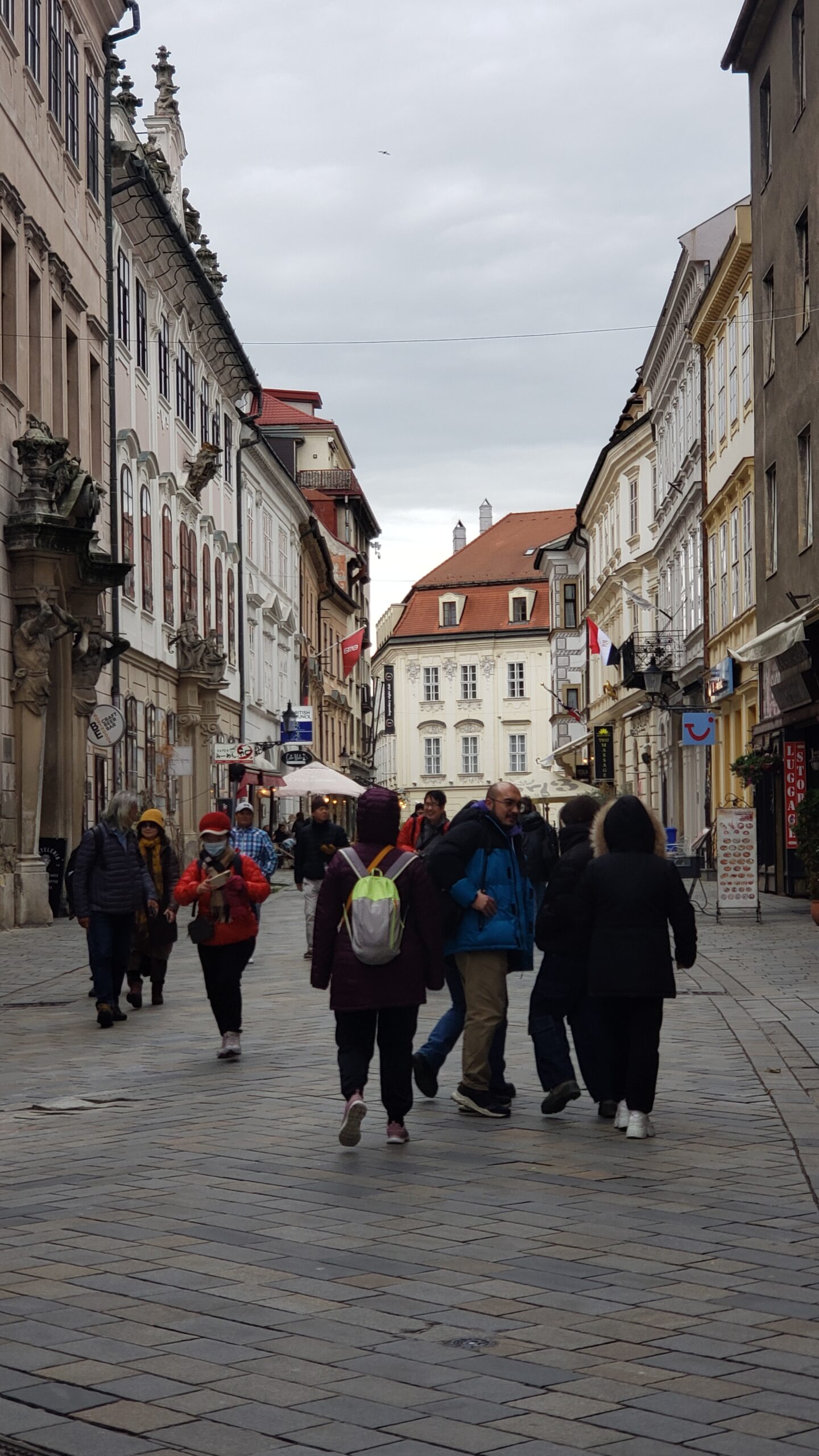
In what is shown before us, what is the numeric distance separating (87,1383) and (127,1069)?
22.7 feet

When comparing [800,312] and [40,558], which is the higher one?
[800,312]

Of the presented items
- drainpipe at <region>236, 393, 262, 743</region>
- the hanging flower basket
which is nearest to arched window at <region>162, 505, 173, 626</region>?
drainpipe at <region>236, 393, 262, 743</region>

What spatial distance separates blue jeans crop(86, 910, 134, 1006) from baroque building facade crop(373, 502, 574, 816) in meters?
86.8

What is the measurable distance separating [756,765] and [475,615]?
76407mm

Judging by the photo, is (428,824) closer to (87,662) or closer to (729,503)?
(87,662)

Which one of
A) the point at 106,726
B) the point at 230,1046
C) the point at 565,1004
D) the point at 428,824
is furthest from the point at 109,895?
the point at 106,726

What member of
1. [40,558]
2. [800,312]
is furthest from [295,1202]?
[800,312]

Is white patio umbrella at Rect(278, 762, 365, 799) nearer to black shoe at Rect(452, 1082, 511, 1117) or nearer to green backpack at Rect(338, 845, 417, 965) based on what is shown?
black shoe at Rect(452, 1082, 511, 1117)

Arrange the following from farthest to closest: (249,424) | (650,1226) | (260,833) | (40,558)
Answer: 1. (249,424)
2. (40,558)
3. (260,833)
4. (650,1226)

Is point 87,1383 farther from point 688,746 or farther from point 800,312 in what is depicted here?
point 688,746

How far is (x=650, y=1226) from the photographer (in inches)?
275

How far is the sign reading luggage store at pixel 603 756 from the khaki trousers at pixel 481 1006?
5385 cm

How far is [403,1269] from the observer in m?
6.32

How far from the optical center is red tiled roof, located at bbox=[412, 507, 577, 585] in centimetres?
10644
